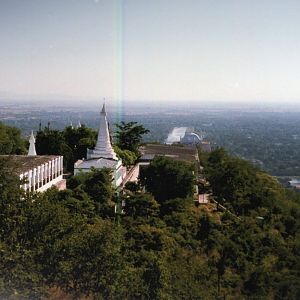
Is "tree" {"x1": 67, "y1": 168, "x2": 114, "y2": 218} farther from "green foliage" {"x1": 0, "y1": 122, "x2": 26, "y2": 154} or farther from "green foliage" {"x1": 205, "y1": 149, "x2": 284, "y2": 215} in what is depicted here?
"green foliage" {"x1": 0, "y1": 122, "x2": 26, "y2": 154}

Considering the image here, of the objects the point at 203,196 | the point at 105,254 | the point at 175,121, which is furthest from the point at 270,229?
the point at 175,121

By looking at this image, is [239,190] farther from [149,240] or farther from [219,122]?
[219,122]

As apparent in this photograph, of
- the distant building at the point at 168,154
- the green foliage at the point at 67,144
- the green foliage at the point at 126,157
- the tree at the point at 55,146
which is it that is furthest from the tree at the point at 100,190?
the distant building at the point at 168,154

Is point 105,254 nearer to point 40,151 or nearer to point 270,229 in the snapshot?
point 270,229

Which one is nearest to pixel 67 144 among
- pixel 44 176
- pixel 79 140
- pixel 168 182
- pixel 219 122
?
pixel 79 140

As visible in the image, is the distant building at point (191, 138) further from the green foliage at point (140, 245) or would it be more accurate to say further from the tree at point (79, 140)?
the green foliage at point (140, 245)

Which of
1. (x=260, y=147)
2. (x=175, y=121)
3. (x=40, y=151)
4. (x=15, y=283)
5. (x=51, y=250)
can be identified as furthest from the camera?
(x=175, y=121)
